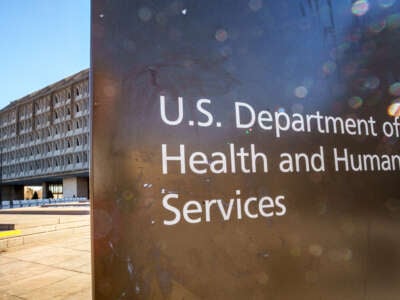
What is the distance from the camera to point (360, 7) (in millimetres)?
1782

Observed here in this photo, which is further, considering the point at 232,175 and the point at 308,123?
the point at 308,123

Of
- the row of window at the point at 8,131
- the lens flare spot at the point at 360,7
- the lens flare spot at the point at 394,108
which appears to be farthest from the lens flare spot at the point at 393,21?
the row of window at the point at 8,131

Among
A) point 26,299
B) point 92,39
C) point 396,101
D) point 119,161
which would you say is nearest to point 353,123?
point 396,101

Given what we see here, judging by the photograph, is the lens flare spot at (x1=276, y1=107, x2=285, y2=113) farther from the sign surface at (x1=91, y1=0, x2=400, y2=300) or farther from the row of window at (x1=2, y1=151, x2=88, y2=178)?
the row of window at (x1=2, y1=151, x2=88, y2=178)

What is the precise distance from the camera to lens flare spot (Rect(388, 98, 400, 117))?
1.82 meters

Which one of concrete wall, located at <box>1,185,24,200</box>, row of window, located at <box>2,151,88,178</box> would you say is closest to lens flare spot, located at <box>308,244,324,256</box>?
row of window, located at <box>2,151,88,178</box>

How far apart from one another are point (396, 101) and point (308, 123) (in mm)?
840

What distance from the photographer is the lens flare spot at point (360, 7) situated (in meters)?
1.77

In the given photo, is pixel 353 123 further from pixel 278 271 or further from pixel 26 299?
pixel 26 299

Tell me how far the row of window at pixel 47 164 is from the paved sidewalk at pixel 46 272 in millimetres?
43751

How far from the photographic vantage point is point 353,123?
1670 millimetres

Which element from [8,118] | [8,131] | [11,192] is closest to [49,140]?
[8,131]

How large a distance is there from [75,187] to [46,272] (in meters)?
49.7

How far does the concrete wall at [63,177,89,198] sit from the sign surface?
53101 millimetres
